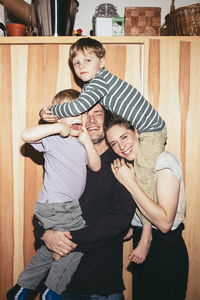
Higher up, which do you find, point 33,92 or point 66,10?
point 66,10

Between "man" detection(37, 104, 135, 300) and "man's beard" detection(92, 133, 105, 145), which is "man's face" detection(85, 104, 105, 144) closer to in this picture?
"man's beard" detection(92, 133, 105, 145)

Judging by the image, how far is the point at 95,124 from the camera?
5.07 ft

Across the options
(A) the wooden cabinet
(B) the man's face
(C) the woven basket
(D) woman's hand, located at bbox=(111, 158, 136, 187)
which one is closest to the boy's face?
(B) the man's face

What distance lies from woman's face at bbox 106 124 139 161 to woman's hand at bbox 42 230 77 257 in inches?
22.4

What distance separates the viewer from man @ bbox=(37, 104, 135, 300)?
120 cm

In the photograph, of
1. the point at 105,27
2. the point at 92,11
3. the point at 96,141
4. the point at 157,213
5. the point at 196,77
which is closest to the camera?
the point at 157,213

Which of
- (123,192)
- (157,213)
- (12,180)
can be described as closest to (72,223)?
(123,192)

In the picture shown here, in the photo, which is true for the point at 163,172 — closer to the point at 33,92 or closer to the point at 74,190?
the point at 74,190

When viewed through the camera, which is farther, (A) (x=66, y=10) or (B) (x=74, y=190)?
(A) (x=66, y=10)

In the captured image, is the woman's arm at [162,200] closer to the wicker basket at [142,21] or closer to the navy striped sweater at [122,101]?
the navy striped sweater at [122,101]

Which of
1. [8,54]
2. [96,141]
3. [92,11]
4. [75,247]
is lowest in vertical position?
[75,247]

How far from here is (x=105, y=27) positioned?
74.9 inches

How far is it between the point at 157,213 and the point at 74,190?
0.47 meters

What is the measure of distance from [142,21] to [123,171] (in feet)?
4.14
